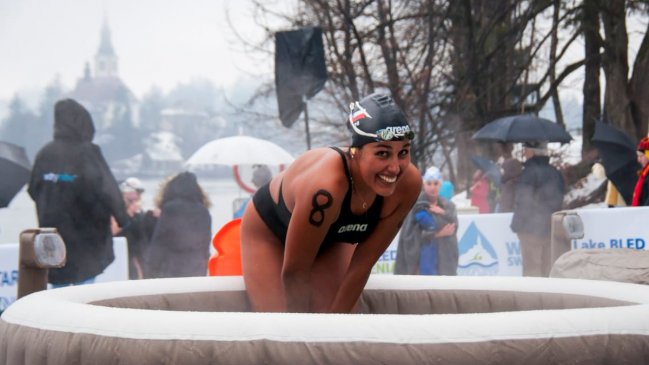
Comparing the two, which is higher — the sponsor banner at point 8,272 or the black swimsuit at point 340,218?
the black swimsuit at point 340,218

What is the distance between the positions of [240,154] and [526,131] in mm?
3012

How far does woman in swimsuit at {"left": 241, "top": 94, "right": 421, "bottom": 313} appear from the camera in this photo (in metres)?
4.07

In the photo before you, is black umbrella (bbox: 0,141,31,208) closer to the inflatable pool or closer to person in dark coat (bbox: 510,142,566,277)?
person in dark coat (bbox: 510,142,566,277)

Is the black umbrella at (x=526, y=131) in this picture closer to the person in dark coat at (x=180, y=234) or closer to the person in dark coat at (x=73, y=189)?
the person in dark coat at (x=180, y=234)

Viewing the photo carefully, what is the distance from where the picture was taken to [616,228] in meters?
8.91

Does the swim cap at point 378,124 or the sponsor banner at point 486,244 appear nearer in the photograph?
the swim cap at point 378,124

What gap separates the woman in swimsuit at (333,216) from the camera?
4.07 m

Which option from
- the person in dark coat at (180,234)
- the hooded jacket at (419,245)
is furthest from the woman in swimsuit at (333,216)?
the hooded jacket at (419,245)

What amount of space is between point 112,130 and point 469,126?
18.2ft

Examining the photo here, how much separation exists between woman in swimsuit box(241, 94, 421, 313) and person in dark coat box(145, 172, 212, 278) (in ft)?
14.6

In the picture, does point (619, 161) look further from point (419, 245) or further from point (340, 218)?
point (340, 218)

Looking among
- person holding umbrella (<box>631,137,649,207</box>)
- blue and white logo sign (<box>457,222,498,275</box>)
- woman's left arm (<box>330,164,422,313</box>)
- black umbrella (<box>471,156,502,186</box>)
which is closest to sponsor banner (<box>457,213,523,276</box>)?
blue and white logo sign (<box>457,222,498,275</box>)

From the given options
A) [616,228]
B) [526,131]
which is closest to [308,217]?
[616,228]

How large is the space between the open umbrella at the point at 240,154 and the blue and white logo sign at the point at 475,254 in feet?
7.43
